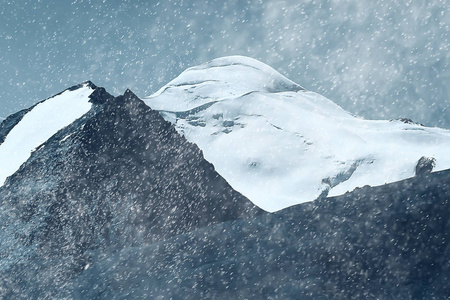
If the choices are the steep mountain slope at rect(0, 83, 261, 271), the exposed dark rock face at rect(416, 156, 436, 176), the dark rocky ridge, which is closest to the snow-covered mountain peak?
the exposed dark rock face at rect(416, 156, 436, 176)

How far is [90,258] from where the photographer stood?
736 cm

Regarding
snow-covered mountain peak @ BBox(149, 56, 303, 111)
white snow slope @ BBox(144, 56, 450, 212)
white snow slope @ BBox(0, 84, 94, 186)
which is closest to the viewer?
white snow slope @ BBox(0, 84, 94, 186)

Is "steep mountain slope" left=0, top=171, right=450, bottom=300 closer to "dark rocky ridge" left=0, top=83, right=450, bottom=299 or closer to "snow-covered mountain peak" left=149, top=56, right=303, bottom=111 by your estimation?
"dark rocky ridge" left=0, top=83, right=450, bottom=299

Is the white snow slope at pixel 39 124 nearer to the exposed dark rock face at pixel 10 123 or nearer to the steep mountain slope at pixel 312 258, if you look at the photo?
the exposed dark rock face at pixel 10 123

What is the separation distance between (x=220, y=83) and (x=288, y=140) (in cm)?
920

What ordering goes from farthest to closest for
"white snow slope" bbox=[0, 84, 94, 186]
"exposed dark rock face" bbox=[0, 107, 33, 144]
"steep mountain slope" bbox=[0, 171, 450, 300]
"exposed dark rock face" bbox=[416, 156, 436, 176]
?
1. "exposed dark rock face" bbox=[416, 156, 436, 176]
2. "exposed dark rock face" bbox=[0, 107, 33, 144]
3. "white snow slope" bbox=[0, 84, 94, 186]
4. "steep mountain slope" bbox=[0, 171, 450, 300]

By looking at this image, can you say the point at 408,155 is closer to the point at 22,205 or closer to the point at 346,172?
the point at 346,172

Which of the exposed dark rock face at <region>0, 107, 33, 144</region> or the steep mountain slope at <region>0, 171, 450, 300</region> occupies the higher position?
the exposed dark rock face at <region>0, 107, 33, 144</region>

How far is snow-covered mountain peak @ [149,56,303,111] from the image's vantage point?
2712 centimetres

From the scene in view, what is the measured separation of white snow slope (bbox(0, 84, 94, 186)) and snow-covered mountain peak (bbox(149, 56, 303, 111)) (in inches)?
592

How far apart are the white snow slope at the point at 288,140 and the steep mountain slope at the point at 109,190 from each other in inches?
218

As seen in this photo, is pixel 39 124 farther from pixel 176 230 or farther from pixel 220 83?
pixel 220 83

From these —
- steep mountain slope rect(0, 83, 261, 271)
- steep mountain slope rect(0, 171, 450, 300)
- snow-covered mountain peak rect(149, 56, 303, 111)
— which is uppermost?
snow-covered mountain peak rect(149, 56, 303, 111)

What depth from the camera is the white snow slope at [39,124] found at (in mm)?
9484
